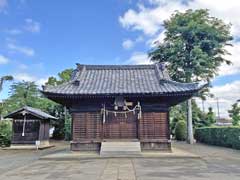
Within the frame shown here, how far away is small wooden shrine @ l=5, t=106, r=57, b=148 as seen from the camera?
61.0ft

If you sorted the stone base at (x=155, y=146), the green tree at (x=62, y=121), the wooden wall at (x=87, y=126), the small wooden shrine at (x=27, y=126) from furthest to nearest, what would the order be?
the green tree at (x=62, y=121) → the small wooden shrine at (x=27, y=126) → the wooden wall at (x=87, y=126) → the stone base at (x=155, y=146)

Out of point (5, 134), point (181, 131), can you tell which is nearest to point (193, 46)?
point (181, 131)

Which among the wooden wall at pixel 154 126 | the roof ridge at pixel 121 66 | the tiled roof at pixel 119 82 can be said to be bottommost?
the wooden wall at pixel 154 126

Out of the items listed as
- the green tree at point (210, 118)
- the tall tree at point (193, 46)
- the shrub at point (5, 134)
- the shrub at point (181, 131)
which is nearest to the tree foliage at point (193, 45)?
the tall tree at point (193, 46)

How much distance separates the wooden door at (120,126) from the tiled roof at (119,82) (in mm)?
1457

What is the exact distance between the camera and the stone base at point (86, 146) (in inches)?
503

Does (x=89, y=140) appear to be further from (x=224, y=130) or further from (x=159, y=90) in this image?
(x=224, y=130)

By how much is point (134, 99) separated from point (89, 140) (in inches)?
125

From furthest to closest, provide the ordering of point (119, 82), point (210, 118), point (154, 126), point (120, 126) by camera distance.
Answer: point (210, 118)
point (119, 82)
point (120, 126)
point (154, 126)

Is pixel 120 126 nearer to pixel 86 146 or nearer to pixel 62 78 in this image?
pixel 86 146

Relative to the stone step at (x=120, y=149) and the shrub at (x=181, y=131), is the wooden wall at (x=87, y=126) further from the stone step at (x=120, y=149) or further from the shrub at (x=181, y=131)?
the shrub at (x=181, y=131)

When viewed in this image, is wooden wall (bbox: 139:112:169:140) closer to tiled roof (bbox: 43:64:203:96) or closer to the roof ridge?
tiled roof (bbox: 43:64:203:96)

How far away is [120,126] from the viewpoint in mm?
12906

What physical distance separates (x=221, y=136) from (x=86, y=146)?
10552 mm
